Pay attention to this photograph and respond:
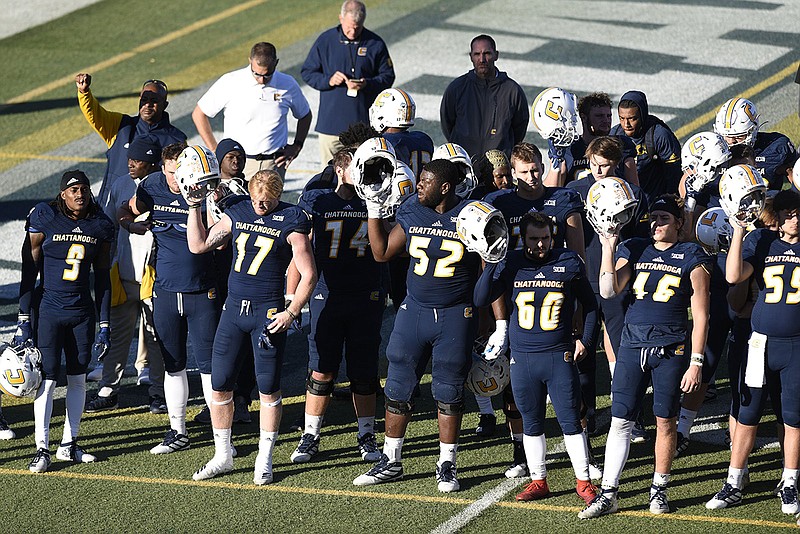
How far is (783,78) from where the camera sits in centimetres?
1859

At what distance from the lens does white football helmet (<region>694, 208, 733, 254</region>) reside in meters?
9.14

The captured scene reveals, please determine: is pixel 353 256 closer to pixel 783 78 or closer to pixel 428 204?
pixel 428 204

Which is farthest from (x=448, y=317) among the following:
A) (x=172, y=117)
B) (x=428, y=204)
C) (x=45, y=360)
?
(x=172, y=117)

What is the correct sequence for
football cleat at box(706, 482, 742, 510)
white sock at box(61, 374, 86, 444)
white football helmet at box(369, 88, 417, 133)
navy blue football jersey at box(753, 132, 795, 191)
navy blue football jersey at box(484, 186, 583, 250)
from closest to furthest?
football cleat at box(706, 482, 742, 510)
navy blue football jersey at box(484, 186, 583, 250)
white sock at box(61, 374, 86, 444)
white football helmet at box(369, 88, 417, 133)
navy blue football jersey at box(753, 132, 795, 191)

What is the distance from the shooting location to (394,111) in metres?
10.6

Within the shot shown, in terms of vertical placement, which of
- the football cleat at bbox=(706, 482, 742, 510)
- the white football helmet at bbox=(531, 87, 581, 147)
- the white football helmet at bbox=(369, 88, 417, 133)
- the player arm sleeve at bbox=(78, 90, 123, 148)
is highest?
the player arm sleeve at bbox=(78, 90, 123, 148)

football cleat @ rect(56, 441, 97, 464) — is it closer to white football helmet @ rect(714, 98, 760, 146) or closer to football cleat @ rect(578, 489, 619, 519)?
football cleat @ rect(578, 489, 619, 519)

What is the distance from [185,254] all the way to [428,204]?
1.94m

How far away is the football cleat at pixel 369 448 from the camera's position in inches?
375

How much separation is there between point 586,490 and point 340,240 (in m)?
2.42

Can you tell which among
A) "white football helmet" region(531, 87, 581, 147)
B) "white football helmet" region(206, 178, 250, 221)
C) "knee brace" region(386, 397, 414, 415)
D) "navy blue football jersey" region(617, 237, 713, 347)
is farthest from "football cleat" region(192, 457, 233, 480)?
"white football helmet" region(531, 87, 581, 147)

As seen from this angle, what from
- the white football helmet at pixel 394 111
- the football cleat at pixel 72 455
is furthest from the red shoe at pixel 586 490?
the football cleat at pixel 72 455

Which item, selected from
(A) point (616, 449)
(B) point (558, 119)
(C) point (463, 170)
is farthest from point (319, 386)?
(B) point (558, 119)

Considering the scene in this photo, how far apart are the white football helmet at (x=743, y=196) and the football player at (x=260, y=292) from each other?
8.95 ft
